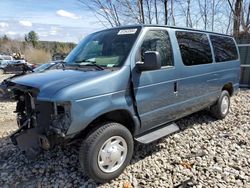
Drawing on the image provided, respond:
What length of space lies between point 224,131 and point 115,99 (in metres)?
2.99

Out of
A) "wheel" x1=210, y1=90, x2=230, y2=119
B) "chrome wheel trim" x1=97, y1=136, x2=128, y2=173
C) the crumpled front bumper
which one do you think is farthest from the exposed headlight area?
"wheel" x1=210, y1=90, x2=230, y2=119

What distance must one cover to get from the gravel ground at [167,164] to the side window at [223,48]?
64.4 inches

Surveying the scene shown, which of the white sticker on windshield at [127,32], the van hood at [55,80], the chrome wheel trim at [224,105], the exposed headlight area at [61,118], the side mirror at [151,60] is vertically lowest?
the chrome wheel trim at [224,105]

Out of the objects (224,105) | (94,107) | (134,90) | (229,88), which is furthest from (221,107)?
(94,107)

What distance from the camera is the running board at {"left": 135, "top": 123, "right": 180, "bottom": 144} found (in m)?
3.67

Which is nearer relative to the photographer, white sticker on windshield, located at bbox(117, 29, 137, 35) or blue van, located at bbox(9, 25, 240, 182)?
blue van, located at bbox(9, 25, 240, 182)

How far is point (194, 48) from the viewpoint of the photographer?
4.74m

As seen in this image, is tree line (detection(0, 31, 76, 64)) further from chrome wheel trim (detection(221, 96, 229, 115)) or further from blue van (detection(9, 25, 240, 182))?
blue van (detection(9, 25, 240, 182))

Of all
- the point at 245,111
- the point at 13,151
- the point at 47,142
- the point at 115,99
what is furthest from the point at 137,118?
the point at 245,111

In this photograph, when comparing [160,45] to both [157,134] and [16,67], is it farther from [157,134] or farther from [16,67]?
[16,67]

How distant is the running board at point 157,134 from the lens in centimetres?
367

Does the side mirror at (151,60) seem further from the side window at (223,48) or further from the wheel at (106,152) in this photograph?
the side window at (223,48)

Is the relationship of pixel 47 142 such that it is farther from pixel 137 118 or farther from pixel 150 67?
pixel 150 67

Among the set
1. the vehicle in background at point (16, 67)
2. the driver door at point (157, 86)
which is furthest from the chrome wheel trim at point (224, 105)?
the vehicle in background at point (16, 67)
